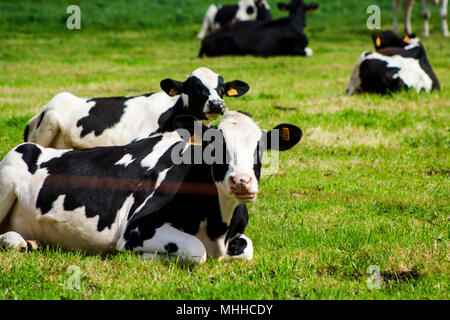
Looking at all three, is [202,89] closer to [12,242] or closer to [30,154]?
[30,154]

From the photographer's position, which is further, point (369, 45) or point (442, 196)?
point (369, 45)

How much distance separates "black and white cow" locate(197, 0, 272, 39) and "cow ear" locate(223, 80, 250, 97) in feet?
61.4

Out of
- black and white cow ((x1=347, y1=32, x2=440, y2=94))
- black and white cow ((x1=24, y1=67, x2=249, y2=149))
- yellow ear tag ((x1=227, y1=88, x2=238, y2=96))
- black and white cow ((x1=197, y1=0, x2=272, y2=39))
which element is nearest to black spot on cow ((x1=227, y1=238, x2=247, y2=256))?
yellow ear tag ((x1=227, y1=88, x2=238, y2=96))

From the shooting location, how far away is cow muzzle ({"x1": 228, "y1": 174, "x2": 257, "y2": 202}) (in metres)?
4.34

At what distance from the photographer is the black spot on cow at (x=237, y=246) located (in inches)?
199

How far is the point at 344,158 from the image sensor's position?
872 centimetres

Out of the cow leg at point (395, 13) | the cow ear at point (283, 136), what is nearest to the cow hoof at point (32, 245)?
the cow ear at point (283, 136)

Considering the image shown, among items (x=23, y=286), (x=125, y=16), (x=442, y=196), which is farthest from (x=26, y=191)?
(x=125, y=16)

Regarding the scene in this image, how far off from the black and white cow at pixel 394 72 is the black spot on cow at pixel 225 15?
1411 cm

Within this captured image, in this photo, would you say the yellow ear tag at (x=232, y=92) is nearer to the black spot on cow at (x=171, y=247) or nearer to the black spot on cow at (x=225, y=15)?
the black spot on cow at (x=171, y=247)

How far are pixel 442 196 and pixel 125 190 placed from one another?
3.48m

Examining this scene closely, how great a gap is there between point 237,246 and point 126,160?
48.5 inches
